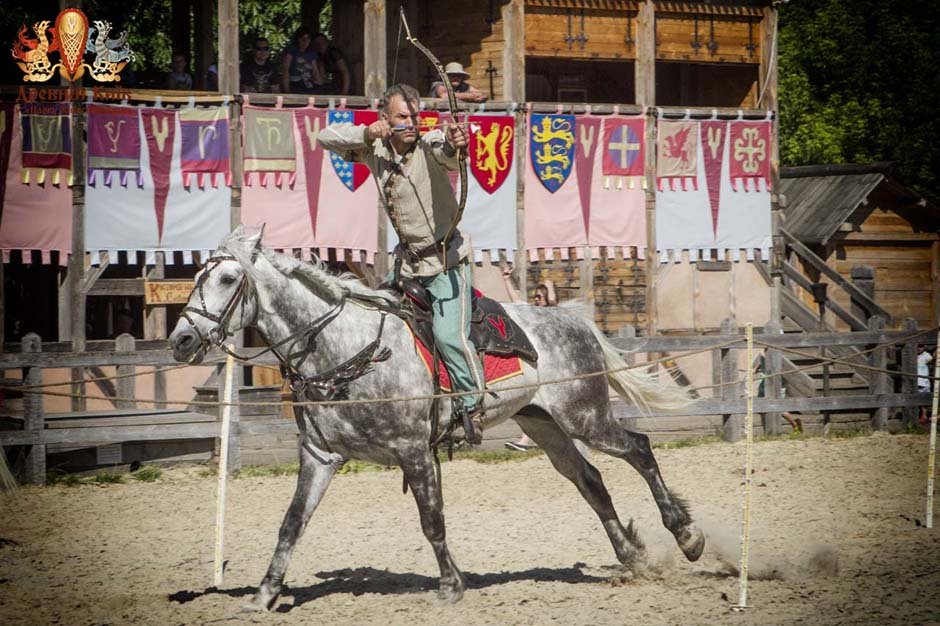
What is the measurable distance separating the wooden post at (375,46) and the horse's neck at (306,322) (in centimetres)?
977

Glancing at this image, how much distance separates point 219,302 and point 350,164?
9.61 meters

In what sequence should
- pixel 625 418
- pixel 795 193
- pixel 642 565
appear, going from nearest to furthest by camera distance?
pixel 642 565
pixel 625 418
pixel 795 193

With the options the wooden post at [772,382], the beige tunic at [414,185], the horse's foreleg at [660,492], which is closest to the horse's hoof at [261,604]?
the beige tunic at [414,185]

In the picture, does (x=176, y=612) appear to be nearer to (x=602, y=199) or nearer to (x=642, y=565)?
(x=642, y=565)

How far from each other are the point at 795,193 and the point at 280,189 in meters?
15.3

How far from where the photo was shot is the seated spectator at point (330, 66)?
1848cm

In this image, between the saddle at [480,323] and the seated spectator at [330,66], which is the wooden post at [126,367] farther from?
the seated spectator at [330,66]

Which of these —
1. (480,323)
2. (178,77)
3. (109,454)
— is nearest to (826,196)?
(178,77)

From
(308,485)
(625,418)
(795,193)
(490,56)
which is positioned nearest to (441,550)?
(308,485)

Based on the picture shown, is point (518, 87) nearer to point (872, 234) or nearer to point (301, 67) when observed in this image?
point (301, 67)

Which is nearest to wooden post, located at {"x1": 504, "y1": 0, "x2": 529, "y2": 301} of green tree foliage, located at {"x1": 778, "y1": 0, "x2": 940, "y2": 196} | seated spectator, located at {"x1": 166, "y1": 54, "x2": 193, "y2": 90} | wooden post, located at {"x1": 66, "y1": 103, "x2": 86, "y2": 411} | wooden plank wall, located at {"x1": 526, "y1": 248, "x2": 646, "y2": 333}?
wooden plank wall, located at {"x1": 526, "y1": 248, "x2": 646, "y2": 333}

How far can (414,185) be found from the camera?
7.79 metres

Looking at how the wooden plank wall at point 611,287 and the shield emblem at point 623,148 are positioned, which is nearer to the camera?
the shield emblem at point 623,148

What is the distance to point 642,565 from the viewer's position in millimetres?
8461
